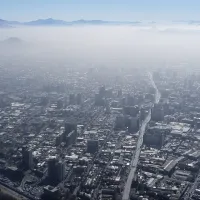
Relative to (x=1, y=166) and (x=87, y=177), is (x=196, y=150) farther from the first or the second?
(x=1, y=166)

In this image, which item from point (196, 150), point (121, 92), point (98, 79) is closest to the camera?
point (196, 150)

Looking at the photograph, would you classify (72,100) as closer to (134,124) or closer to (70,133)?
(134,124)

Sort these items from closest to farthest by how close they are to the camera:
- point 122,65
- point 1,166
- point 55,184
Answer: point 55,184 < point 1,166 < point 122,65

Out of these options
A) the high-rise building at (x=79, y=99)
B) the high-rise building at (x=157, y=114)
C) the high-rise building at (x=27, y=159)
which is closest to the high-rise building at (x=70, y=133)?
the high-rise building at (x=27, y=159)

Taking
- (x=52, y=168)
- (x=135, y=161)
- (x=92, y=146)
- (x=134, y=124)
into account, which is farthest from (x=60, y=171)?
(x=134, y=124)

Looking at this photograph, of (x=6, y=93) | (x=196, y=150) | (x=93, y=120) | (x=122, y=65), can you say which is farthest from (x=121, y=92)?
(x=122, y=65)

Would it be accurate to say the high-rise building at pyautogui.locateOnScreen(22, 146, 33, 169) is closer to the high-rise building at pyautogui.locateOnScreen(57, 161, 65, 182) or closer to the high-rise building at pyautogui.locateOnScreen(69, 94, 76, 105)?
the high-rise building at pyautogui.locateOnScreen(57, 161, 65, 182)

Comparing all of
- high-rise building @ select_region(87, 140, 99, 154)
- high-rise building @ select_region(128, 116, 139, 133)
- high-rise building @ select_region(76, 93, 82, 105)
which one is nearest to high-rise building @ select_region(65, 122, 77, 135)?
high-rise building @ select_region(87, 140, 99, 154)

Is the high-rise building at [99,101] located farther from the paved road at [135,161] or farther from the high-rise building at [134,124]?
the high-rise building at [134,124]
